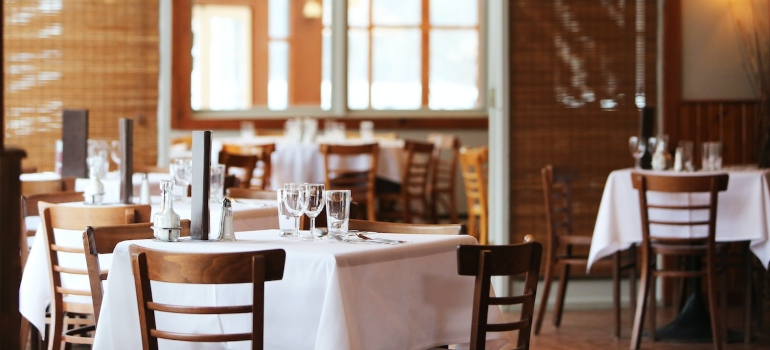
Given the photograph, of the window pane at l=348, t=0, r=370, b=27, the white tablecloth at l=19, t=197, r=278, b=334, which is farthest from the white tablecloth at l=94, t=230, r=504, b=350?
the window pane at l=348, t=0, r=370, b=27

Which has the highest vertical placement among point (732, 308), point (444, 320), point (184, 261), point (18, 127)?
point (18, 127)

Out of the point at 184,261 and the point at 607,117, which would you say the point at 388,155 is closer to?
the point at 607,117

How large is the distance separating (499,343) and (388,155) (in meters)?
5.84

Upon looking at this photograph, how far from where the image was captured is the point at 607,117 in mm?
6574

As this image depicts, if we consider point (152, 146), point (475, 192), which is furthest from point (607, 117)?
point (152, 146)

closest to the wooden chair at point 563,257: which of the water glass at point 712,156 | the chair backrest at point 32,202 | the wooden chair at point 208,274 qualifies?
the water glass at point 712,156

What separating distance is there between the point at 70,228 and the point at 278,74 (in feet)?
24.9

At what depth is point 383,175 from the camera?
29.7 feet

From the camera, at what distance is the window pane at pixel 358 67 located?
11.1m

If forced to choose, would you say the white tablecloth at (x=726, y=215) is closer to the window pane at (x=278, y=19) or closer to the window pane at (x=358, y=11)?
the window pane at (x=358, y=11)

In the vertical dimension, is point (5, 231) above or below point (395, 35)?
below

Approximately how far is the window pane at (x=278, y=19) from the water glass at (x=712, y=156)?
6.17 m

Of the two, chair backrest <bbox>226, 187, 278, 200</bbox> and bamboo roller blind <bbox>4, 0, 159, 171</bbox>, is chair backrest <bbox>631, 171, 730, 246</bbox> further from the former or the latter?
bamboo roller blind <bbox>4, 0, 159, 171</bbox>

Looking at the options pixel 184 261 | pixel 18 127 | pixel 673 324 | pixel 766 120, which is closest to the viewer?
pixel 184 261
